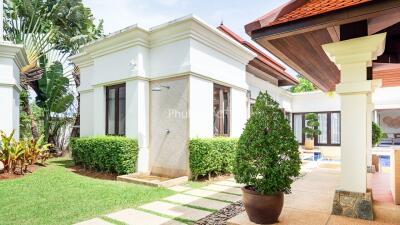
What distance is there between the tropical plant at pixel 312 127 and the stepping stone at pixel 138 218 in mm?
15490

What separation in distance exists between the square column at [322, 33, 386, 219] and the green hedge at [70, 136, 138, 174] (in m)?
6.55

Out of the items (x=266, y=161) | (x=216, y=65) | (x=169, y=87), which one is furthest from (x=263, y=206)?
(x=216, y=65)

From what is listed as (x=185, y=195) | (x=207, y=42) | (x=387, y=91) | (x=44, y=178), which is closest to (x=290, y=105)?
(x=387, y=91)

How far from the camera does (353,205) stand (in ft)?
14.4

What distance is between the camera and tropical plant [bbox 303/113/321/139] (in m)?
18.2

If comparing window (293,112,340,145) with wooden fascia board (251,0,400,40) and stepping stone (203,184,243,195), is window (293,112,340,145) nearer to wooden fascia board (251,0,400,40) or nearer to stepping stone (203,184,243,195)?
stepping stone (203,184,243,195)

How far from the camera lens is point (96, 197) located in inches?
259

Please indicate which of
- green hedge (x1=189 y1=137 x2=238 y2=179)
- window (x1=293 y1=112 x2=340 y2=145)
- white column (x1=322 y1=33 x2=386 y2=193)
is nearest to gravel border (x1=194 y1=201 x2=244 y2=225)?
white column (x1=322 y1=33 x2=386 y2=193)

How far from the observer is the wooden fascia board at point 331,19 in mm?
3064

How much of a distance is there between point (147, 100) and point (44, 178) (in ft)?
13.7

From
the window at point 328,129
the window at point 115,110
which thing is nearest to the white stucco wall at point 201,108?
the window at point 115,110

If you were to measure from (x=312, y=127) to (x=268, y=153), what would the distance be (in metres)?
15.9

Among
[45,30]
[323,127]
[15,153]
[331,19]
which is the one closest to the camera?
[331,19]

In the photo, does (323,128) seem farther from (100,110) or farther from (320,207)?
(320,207)
